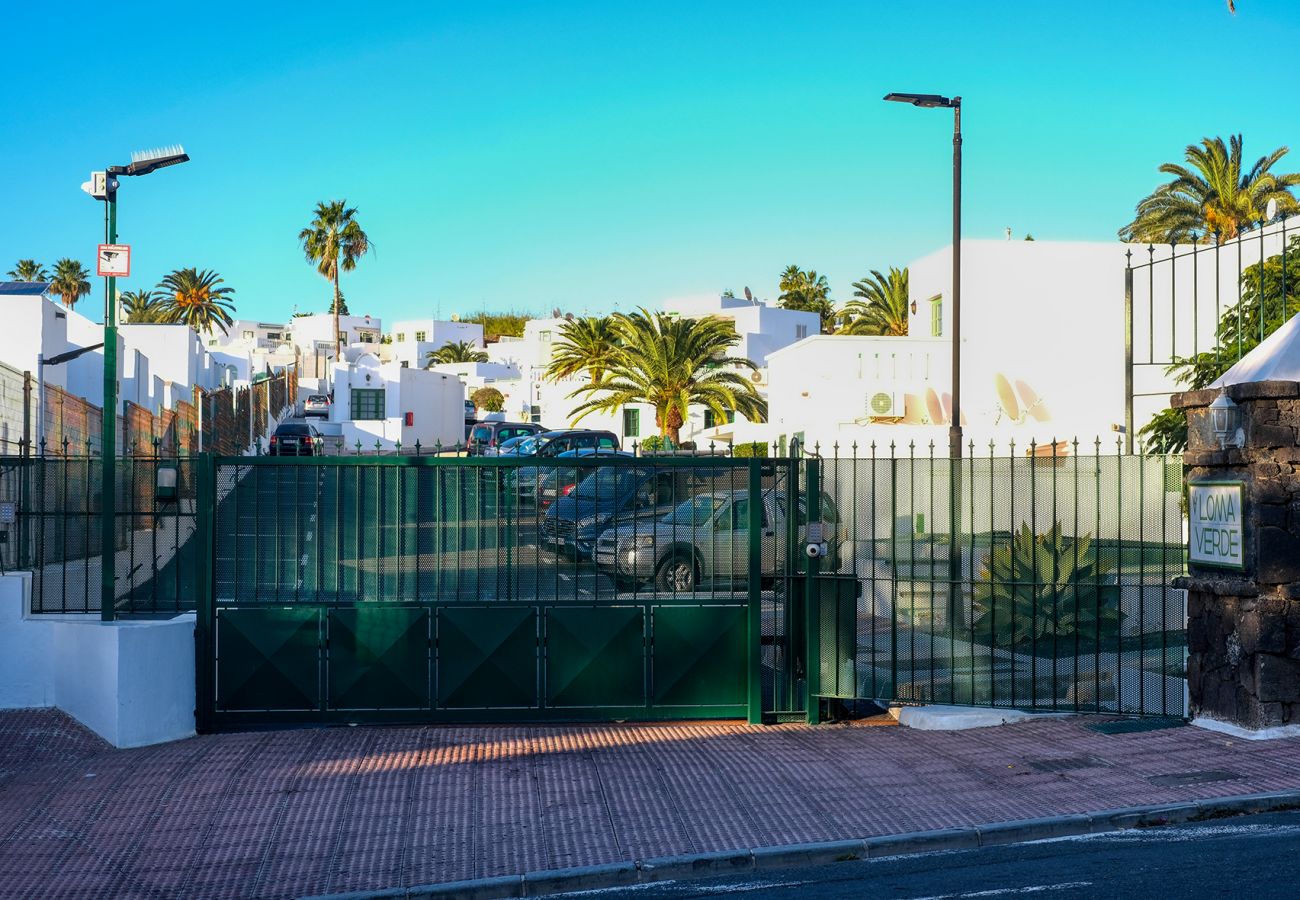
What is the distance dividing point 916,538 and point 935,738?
1694mm

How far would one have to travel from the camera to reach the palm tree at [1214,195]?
3828 centimetres

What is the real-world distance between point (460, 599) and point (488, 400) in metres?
70.2

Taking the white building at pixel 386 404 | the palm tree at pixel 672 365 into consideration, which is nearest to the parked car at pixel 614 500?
the palm tree at pixel 672 365

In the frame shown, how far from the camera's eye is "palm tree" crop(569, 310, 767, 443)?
41.8m

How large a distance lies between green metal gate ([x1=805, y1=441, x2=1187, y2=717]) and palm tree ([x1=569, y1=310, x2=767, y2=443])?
103ft

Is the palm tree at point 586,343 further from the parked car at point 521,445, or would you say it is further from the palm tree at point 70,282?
the palm tree at point 70,282

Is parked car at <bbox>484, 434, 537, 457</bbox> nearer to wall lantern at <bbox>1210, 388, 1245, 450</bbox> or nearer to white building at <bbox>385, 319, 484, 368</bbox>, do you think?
wall lantern at <bbox>1210, 388, 1245, 450</bbox>

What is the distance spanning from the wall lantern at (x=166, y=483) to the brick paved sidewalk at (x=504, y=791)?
6.51ft

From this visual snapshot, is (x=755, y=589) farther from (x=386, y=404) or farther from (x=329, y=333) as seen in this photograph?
(x=329, y=333)

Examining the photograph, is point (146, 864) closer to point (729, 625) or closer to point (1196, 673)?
point (729, 625)

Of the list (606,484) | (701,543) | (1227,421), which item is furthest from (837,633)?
(1227,421)

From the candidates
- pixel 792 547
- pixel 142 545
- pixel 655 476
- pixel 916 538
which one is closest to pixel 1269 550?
pixel 916 538

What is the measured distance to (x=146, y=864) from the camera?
23.1ft

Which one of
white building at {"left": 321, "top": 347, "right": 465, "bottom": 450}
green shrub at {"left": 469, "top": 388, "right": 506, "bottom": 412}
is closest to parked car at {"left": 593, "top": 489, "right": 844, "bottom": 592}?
white building at {"left": 321, "top": 347, "right": 465, "bottom": 450}
